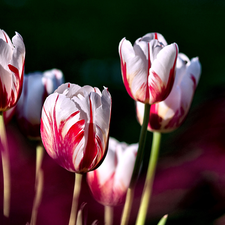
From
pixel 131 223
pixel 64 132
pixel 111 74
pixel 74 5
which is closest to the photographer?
pixel 64 132

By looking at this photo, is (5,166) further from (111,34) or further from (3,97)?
(111,34)

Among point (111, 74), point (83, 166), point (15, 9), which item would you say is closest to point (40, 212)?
point (83, 166)

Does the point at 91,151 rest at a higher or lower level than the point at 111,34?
higher

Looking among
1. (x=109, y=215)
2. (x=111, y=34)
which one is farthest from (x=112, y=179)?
(x=111, y=34)

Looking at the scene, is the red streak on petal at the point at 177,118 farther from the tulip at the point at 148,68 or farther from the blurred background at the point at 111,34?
the blurred background at the point at 111,34

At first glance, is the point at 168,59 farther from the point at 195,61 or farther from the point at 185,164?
the point at 185,164

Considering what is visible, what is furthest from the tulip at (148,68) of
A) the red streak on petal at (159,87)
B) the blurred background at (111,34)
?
the blurred background at (111,34)
